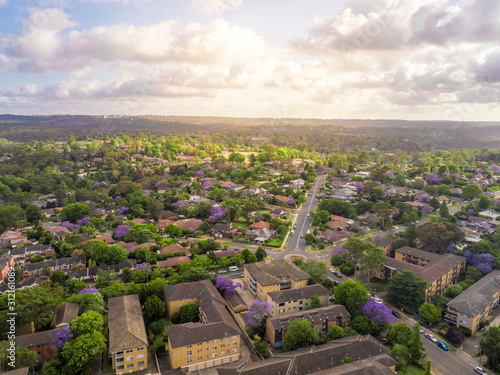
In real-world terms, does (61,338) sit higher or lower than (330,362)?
higher

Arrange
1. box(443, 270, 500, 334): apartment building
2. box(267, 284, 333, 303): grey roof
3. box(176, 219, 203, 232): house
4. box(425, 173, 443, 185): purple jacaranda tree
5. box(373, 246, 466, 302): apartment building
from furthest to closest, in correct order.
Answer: box(425, 173, 443, 185): purple jacaranda tree < box(176, 219, 203, 232): house < box(373, 246, 466, 302): apartment building < box(267, 284, 333, 303): grey roof < box(443, 270, 500, 334): apartment building

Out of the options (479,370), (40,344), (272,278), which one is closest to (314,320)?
(272,278)

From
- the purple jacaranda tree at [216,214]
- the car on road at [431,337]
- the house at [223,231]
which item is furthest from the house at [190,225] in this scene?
the car on road at [431,337]

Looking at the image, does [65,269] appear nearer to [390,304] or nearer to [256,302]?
[256,302]

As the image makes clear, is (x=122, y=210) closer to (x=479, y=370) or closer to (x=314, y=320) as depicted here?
(x=314, y=320)

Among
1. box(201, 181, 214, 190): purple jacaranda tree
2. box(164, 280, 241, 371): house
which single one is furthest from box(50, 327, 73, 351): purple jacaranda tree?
Answer: box(201, 181, 214, 190): purple jacaranda tree

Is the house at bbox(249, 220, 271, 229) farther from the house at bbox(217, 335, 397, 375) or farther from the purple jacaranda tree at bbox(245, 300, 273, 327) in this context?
the house at bbox(217, 335, 397, 375)
